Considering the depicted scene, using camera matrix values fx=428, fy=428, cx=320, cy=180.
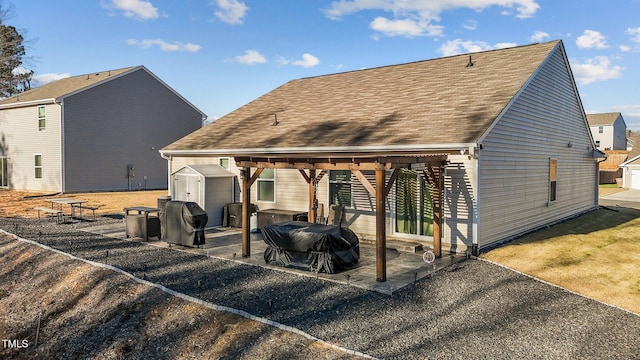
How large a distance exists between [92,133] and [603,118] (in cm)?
6844

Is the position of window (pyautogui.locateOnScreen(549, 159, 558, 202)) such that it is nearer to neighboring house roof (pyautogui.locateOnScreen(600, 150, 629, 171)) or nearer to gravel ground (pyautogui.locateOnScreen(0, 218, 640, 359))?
gravel ground (pyautogui.locateOnScreen(0, 218, 640, 359))

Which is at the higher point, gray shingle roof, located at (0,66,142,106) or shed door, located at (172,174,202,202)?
gray shingle roof, located at (0,66,142,106)

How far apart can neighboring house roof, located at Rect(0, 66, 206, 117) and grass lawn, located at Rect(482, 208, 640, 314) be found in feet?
84.8

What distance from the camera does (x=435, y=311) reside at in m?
7.13

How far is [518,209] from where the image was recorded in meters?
12.9

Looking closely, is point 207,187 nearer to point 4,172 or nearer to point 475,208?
point 475,208

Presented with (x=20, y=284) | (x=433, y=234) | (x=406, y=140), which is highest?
(x=406, y=140)

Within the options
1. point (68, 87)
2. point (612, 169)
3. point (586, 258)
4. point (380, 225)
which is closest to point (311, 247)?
point (380, 225)

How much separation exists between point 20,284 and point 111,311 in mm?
3735

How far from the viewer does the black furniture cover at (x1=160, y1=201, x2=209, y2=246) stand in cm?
1170

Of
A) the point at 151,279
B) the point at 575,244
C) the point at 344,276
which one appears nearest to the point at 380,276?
the point at 344,276

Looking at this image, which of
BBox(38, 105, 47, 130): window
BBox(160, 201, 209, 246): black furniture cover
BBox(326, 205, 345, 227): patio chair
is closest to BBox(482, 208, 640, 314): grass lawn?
BBox(326, 205, 345, 227): patio chair

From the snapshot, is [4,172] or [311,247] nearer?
[311,247]

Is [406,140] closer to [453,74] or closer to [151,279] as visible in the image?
[453,74]
